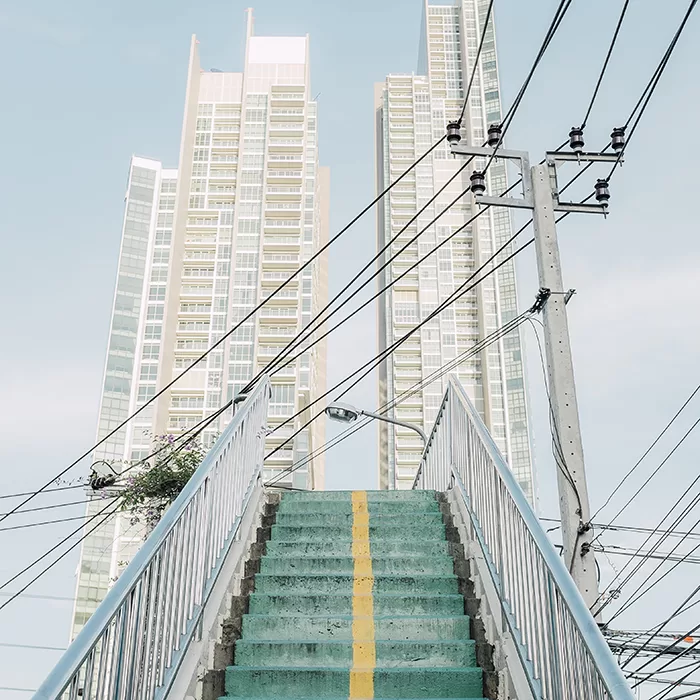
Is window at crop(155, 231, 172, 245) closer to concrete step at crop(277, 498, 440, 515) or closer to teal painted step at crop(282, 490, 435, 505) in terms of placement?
teal painted step at crop(282, 490, 435, 505)

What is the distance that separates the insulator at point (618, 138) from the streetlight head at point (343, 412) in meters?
7.86

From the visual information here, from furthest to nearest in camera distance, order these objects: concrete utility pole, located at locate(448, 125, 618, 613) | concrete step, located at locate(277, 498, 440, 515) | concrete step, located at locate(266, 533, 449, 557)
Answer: concrete step, located at locate(277, 498, 440, 515) → concrete utility pole, located at locate(448, 125, 618, 613) → concrete step, located at locate(266, 533, 449, 557)

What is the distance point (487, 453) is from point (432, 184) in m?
79.0

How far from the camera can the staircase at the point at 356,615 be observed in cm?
395

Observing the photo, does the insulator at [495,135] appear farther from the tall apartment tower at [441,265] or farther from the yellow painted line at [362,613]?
the tall apartment tower at [441,265]

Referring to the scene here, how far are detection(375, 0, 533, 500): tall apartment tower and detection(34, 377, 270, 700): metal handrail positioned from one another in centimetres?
6124

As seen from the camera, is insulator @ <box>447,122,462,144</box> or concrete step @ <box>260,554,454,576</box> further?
insulator @ <box>447,122,462,144</box>

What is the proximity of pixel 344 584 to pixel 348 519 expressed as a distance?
1007mm

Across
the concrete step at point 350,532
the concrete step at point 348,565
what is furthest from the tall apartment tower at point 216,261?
the concrete step at point 348,565

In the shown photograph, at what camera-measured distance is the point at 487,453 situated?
4551 mm

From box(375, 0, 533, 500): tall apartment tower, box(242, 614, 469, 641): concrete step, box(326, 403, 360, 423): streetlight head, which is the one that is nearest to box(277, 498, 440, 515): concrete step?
box(242, 614, 469, 641): concrete step

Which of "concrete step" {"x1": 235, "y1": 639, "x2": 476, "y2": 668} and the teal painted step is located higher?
the teal painted step

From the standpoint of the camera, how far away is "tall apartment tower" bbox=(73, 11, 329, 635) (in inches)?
2357

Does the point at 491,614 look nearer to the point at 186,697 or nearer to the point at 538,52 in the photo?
the point at 186,697
